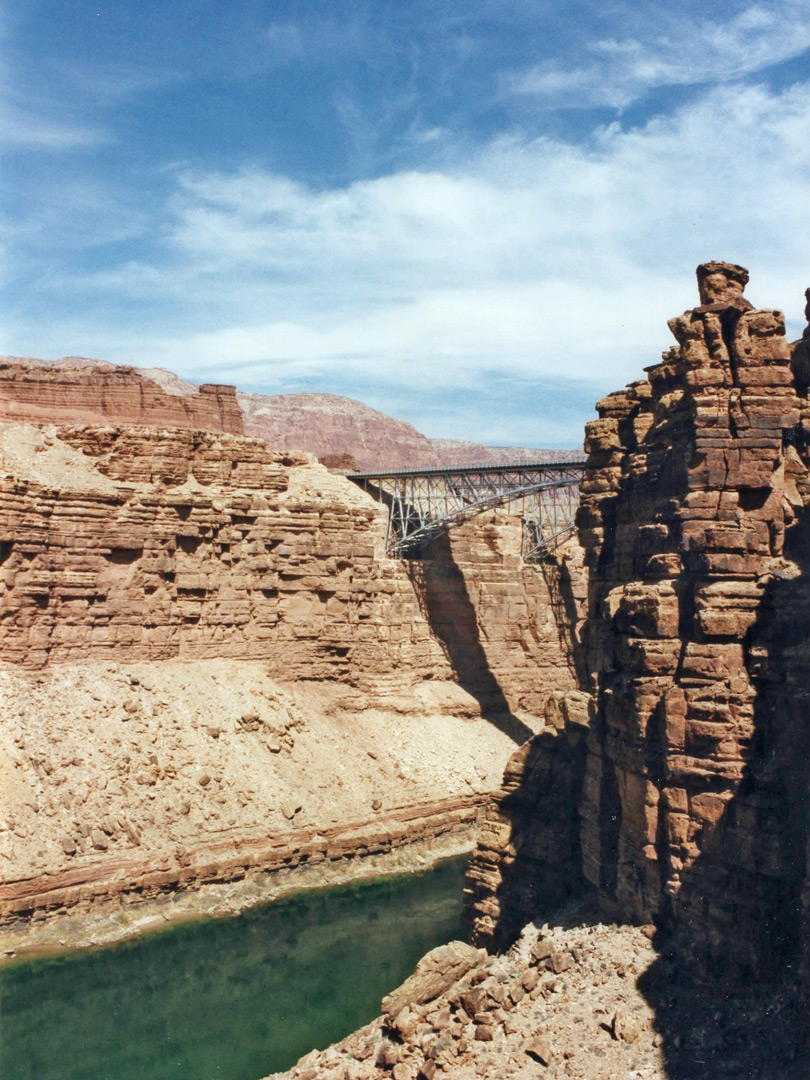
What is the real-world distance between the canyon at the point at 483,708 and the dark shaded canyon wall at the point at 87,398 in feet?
3.44

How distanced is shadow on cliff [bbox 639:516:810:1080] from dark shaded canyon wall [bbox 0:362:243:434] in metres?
36.9

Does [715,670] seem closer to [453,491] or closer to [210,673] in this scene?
[210,673]

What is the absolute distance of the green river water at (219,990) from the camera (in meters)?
25.8

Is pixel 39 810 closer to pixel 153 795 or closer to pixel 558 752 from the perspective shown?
pixel 153 795

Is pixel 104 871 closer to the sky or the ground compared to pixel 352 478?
closer to the ground

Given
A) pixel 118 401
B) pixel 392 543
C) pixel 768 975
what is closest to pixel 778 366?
pixel 768 975

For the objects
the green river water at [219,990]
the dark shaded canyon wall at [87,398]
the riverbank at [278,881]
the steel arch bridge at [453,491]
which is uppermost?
the dark shaded canyon wall at [87,398]

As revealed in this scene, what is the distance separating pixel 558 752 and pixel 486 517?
114 ft

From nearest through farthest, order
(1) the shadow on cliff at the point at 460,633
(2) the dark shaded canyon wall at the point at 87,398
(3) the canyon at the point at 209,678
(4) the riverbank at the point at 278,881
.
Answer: (4) the riverbank at the point at 278,881 < (3) the canyon at the point at 209,678 < (2) the dark shaded canyon wall at the point at 87,398 < (1) the shadow on cliff at the point at 460,633

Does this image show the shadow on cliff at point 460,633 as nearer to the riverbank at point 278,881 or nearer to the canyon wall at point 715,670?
the riverbank at point 278,881

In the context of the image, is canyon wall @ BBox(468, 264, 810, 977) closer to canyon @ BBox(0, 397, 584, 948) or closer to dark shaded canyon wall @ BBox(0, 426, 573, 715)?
canyon @ BBox(0, 397, 584, 948)

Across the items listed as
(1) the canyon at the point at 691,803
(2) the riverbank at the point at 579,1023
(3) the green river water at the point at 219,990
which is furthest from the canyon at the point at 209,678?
(2) the riverbank at the point at 579,1023

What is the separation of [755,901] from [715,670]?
387 centimetres

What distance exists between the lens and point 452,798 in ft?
153
